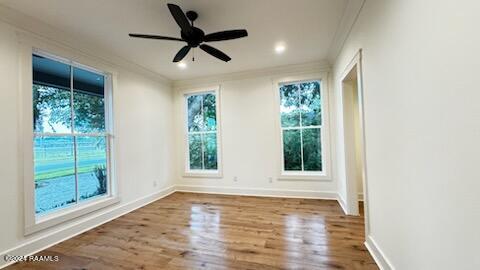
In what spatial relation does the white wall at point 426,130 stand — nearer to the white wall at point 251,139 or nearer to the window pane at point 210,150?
the white wall at point 251,139

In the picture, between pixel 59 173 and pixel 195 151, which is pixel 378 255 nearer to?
pixel 59 173

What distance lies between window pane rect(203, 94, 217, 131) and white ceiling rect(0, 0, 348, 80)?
4.51ft

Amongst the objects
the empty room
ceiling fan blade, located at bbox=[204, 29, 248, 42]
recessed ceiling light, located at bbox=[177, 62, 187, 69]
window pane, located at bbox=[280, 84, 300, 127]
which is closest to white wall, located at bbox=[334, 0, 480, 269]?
the empty room

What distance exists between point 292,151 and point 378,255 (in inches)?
107

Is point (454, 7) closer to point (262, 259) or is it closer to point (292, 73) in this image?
point (262, 259)

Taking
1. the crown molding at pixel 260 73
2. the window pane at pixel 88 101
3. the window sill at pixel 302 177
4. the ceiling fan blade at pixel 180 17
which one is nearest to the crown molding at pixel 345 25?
the crown molding at pixel 260 73

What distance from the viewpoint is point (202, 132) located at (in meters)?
5.38

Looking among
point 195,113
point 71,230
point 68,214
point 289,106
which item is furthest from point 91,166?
point 289,106

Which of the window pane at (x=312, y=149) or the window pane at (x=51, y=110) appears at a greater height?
the window pane at (x=51, y=110)

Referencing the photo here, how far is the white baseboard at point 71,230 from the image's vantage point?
2506 millimetres

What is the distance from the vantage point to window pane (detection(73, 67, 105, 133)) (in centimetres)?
336

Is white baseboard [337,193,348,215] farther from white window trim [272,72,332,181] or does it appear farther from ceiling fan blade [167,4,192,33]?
→ ceiling fan blade [167,4,192,33]

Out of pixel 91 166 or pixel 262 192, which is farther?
pixel 262 192

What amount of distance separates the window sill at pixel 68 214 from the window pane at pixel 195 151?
194 cm
